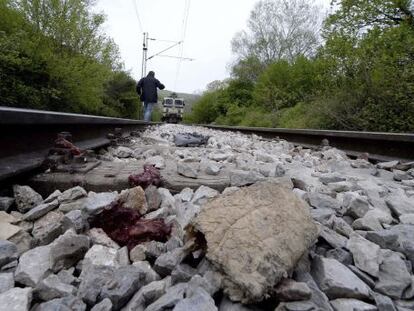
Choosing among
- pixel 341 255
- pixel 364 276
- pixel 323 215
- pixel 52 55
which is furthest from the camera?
pixel 52 55

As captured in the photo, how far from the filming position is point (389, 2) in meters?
12.0

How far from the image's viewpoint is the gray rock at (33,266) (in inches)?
43.1

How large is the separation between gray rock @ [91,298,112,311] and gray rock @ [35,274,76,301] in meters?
0.11

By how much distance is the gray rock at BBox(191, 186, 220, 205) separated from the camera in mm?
1824

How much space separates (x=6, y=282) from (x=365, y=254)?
3.90ft

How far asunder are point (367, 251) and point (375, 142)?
3.78m

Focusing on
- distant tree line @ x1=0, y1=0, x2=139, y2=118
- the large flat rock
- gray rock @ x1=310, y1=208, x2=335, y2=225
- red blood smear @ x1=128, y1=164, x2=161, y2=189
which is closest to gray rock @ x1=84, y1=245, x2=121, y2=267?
the large flat rock

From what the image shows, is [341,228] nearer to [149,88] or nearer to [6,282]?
[6,282]

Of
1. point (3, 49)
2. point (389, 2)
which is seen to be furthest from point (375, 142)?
point (3, 49)

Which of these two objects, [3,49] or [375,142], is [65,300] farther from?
[3,49]

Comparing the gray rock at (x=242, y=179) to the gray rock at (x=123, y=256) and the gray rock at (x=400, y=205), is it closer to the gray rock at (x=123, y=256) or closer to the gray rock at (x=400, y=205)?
the gray rock at (x=400, y=205)

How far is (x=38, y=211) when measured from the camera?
5.03 ft

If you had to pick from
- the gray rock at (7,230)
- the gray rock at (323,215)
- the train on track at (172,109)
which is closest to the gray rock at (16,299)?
the gray rock at (7,230)

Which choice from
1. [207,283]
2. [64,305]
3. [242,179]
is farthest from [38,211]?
[242,179]
